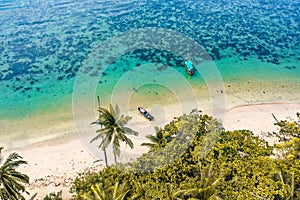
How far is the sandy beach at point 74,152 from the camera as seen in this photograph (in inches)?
1475

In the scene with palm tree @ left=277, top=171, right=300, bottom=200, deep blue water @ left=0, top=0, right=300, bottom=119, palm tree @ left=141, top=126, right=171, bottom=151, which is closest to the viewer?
palm tree @ left=277, top=171, right=300, bottom=200

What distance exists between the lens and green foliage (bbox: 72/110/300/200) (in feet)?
86.7

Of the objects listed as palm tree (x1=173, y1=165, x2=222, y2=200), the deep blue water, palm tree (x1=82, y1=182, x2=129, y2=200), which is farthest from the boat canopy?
palm tree (x1=82, y1=182, x2=129, y2=200)

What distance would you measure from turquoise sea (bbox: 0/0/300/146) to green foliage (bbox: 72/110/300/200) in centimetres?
2045

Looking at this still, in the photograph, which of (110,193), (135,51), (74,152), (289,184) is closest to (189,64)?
(135,51)

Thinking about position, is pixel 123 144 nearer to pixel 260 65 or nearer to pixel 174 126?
pixel 174 126

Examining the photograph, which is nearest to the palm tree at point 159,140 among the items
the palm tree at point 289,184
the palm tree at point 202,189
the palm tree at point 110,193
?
the palm tree at point 110,193

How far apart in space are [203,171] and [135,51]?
44.8m

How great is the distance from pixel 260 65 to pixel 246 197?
1696 inches

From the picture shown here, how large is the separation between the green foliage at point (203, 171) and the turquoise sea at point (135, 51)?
2045 centimetres

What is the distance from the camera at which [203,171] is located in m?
28.5

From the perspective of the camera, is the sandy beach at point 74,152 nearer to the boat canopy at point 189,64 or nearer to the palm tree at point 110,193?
the palm tree at point 110,193

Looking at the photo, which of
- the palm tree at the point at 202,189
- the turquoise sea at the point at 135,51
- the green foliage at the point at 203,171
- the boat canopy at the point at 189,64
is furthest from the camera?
the boat canopy at the point at 189,64

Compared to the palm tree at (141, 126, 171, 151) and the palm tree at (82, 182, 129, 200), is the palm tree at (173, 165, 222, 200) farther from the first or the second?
the palm tree at (141, 126, 171, 151)
